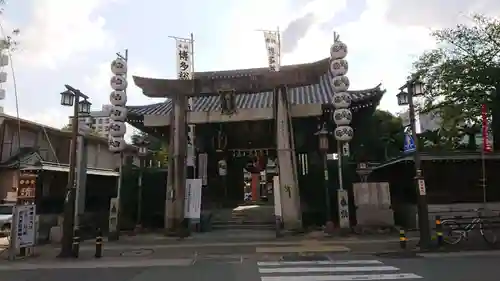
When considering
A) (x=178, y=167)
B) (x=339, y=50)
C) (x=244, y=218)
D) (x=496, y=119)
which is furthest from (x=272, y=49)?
(x=496, y=119)

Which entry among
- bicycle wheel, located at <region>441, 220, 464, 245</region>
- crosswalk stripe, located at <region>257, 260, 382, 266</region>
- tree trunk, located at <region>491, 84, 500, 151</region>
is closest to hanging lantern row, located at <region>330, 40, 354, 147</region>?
bicycle wheel, located at <region>441, 220, 464, 245</region>

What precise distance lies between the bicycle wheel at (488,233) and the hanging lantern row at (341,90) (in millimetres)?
6877

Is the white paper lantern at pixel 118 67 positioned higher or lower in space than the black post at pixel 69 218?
higher

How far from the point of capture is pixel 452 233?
15656mm

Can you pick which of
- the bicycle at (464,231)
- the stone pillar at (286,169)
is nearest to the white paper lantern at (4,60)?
the stone pillar at (286,169)

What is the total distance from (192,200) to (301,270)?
1080 centimetres

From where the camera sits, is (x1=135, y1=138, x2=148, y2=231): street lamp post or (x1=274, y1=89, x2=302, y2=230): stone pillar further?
(x1=135, y1=138, x2=148, y2=231): street lamp post

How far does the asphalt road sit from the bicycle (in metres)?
2.02

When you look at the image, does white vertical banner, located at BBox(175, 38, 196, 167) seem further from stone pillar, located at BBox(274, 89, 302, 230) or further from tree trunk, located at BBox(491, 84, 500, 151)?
tree trunk, located at BBox(491, 84, 500, 151)

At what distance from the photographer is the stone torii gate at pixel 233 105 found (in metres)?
19.8

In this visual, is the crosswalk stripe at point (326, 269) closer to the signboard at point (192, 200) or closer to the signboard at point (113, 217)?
the signboard at point (192, 200)

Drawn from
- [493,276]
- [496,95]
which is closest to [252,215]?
[496,95]

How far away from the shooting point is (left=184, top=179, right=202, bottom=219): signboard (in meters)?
20.5

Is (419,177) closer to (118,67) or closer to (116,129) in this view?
(116,129)
